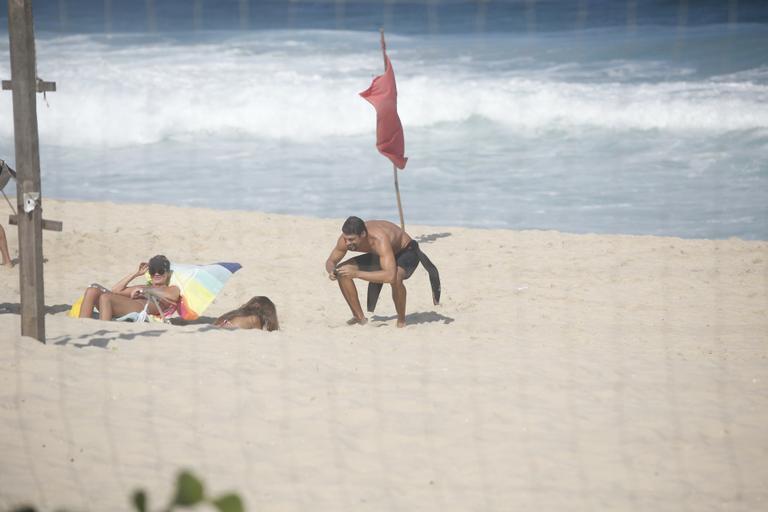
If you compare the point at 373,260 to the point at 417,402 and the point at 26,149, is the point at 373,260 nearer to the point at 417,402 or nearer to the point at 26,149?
the point at 417,402

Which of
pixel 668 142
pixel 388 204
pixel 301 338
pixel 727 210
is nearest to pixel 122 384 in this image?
pixel 301 338

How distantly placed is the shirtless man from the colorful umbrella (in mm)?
775

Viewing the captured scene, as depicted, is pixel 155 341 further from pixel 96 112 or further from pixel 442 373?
pixel 96 112

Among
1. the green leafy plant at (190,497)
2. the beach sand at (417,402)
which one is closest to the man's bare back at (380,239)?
the beach sand at (417,402)

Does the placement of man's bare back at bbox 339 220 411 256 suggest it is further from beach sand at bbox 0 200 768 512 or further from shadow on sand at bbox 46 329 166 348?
shadow on sand at bbox 46 329 166 348

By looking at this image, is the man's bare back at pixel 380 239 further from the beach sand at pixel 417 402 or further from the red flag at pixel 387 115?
the red flag at pixel 387 115

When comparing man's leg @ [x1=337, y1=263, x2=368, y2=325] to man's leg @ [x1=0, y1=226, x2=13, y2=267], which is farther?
man's leg @ [x1=0, y1=226, x2=13, y2=267]

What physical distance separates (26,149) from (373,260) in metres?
2.70

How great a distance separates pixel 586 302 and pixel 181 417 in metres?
3.96

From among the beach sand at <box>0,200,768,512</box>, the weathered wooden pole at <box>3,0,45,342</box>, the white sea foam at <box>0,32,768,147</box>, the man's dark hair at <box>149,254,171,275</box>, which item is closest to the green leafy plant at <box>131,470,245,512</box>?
the beach sand at <box>0,200,768,512</box>

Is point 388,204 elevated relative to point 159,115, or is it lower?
lower

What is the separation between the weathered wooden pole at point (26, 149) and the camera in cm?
489

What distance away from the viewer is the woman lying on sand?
6535 millimetres

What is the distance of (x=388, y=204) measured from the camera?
39.7 ft
